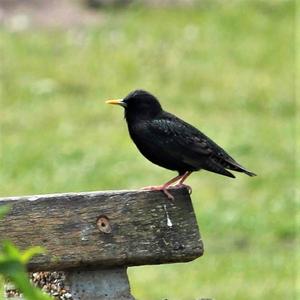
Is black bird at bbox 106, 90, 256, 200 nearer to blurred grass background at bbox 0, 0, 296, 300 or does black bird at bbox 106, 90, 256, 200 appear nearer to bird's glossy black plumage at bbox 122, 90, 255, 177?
bird's glossy black plumage at bbox 122, 90, 255, 177

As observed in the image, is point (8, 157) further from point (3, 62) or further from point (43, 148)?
point (3, 62)

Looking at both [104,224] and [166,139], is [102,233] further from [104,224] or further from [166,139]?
[166,139]

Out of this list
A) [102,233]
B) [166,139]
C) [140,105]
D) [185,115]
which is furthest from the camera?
[185,115]

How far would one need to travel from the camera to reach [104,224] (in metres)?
3.58

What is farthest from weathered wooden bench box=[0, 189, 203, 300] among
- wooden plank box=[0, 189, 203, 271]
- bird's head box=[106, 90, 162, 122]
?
bird's head box=[106, 90, 162, 122]

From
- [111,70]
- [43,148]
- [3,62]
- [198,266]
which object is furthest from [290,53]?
[198,266]

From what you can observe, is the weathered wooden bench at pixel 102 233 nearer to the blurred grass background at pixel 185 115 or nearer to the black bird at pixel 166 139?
the black bird at pixel 166 139

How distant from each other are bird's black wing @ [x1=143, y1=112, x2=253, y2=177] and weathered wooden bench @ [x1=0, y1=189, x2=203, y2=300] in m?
0.89

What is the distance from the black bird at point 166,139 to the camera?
4.63 metres

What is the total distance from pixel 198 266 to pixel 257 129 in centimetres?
490

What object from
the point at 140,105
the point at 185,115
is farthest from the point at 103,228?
the point at 185,115

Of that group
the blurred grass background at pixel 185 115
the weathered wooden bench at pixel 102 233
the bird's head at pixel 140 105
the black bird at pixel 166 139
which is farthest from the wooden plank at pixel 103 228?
the blurred grass background at pixel 185 115

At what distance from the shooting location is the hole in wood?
3566 millimetres

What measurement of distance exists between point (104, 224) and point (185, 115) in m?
11.7
